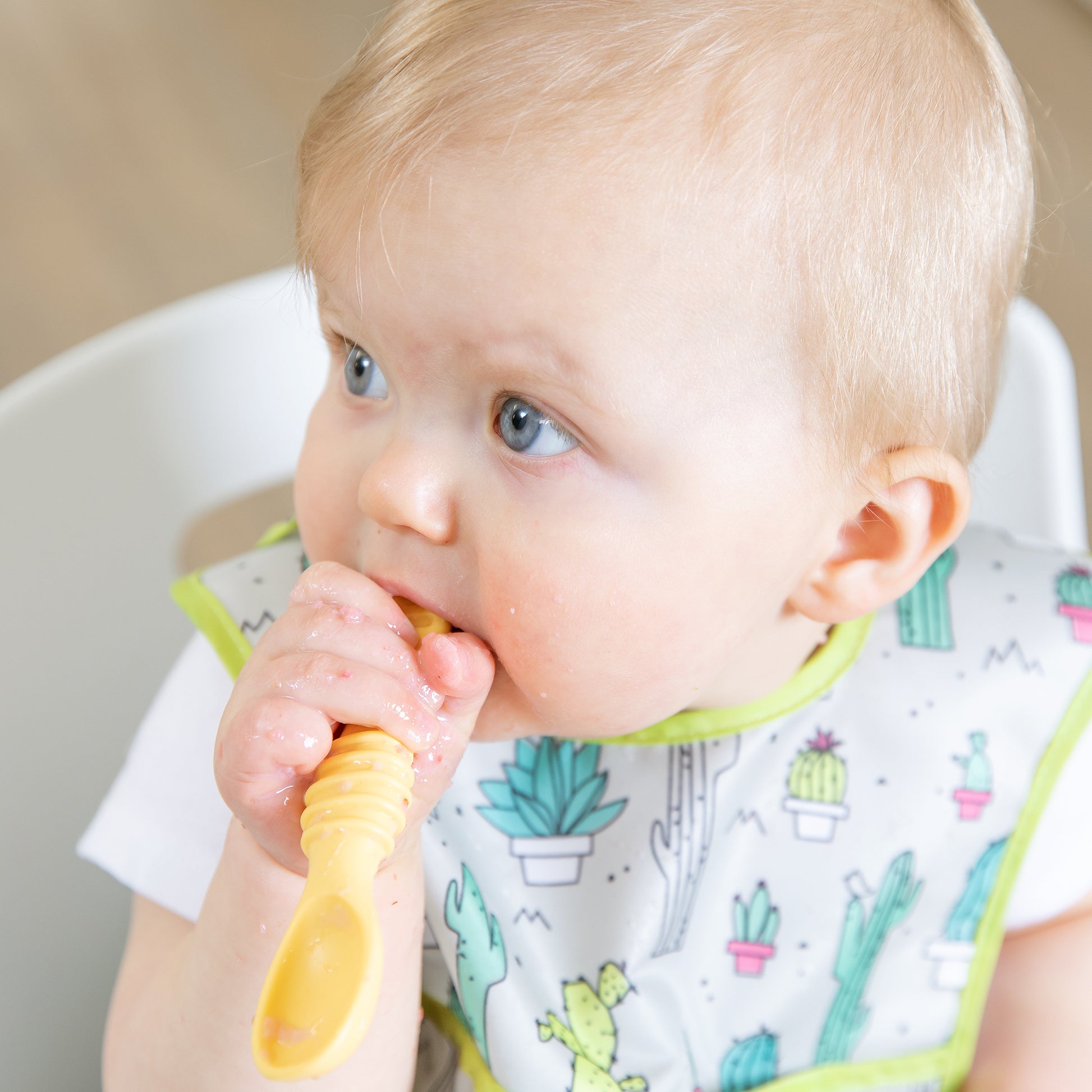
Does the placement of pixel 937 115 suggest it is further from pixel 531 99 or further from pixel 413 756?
pixel 413 756

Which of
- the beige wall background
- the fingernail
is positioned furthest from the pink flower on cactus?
the beige wall background

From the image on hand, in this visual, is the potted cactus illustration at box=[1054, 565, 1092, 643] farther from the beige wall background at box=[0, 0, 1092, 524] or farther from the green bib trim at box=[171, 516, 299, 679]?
the beige wall background at box=[0, 0, 1092, 524]

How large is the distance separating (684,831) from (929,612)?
0.77 feet

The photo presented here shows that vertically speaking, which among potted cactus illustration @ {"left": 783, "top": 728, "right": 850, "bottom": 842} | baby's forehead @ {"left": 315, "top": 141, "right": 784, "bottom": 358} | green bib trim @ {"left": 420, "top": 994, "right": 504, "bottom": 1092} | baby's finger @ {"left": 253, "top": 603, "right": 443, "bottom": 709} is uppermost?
baby's forehead @ {"left": 315, "top": 141, "right": 784, "bottom": 358}

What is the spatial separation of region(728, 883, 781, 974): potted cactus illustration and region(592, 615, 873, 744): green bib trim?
0.10 m

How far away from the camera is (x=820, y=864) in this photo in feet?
2.52

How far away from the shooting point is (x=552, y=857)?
75 cm

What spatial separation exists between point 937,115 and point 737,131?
0.11 meters

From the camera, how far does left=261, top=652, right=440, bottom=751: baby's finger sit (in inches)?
20.0

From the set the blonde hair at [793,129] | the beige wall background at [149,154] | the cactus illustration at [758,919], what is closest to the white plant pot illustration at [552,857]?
the cactus illustration at [758,919]

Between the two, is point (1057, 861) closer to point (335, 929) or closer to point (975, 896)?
point (975, 896)

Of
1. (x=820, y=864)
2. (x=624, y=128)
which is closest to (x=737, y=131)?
(x=624, y=128)

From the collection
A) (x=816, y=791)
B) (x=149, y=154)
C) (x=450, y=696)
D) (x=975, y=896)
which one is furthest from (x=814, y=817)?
(x=149, y=154)

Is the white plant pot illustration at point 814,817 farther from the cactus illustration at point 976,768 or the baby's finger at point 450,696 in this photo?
the baby's finger at point 450,696
